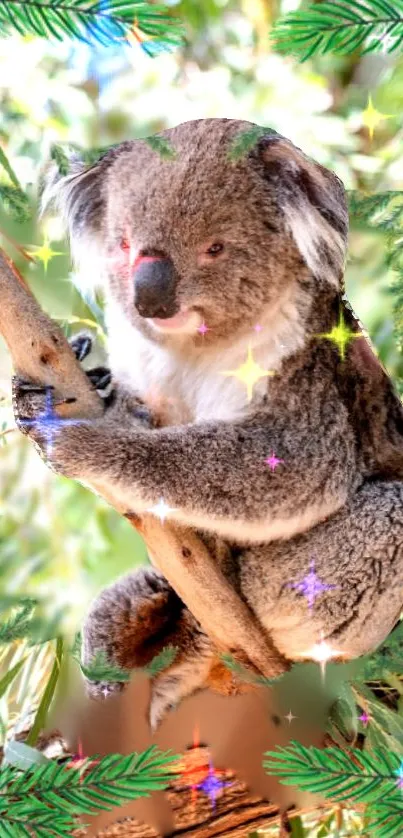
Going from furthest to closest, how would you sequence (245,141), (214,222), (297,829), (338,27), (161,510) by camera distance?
1. (297,829)
2. (161,510)
3. (214,222)
4. (245,141)
5. (338,27)

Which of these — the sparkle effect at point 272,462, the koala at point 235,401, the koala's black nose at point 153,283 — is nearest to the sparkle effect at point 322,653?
the koala at point 235,401

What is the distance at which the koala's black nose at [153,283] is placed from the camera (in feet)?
3.79

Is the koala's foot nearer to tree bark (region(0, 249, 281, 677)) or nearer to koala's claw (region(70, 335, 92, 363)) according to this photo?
koala's claw (region(70, 335, 92, 363))

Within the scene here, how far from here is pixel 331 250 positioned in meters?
1.24

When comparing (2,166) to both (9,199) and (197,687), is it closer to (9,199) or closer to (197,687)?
(9,199)

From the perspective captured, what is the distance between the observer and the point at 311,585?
158 centimetres

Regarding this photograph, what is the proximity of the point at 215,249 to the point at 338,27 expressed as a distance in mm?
386

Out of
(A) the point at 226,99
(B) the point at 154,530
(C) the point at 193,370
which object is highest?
(A) the point at 226,99

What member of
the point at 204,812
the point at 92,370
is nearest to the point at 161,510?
the point at 92,370

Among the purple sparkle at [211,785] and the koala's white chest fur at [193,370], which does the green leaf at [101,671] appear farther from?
the koala's white chest fur at [193,370]

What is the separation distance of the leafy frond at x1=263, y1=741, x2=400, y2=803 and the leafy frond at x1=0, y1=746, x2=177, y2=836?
15cm

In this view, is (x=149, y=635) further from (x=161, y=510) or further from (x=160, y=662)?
(x=161, y=510)

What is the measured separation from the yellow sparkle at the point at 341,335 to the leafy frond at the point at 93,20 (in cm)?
56

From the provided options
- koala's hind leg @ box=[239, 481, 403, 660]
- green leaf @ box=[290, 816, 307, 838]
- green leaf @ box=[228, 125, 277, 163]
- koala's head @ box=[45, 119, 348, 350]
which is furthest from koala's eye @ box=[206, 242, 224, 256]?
green leaf @ box=[290, 816, 307, 838]
